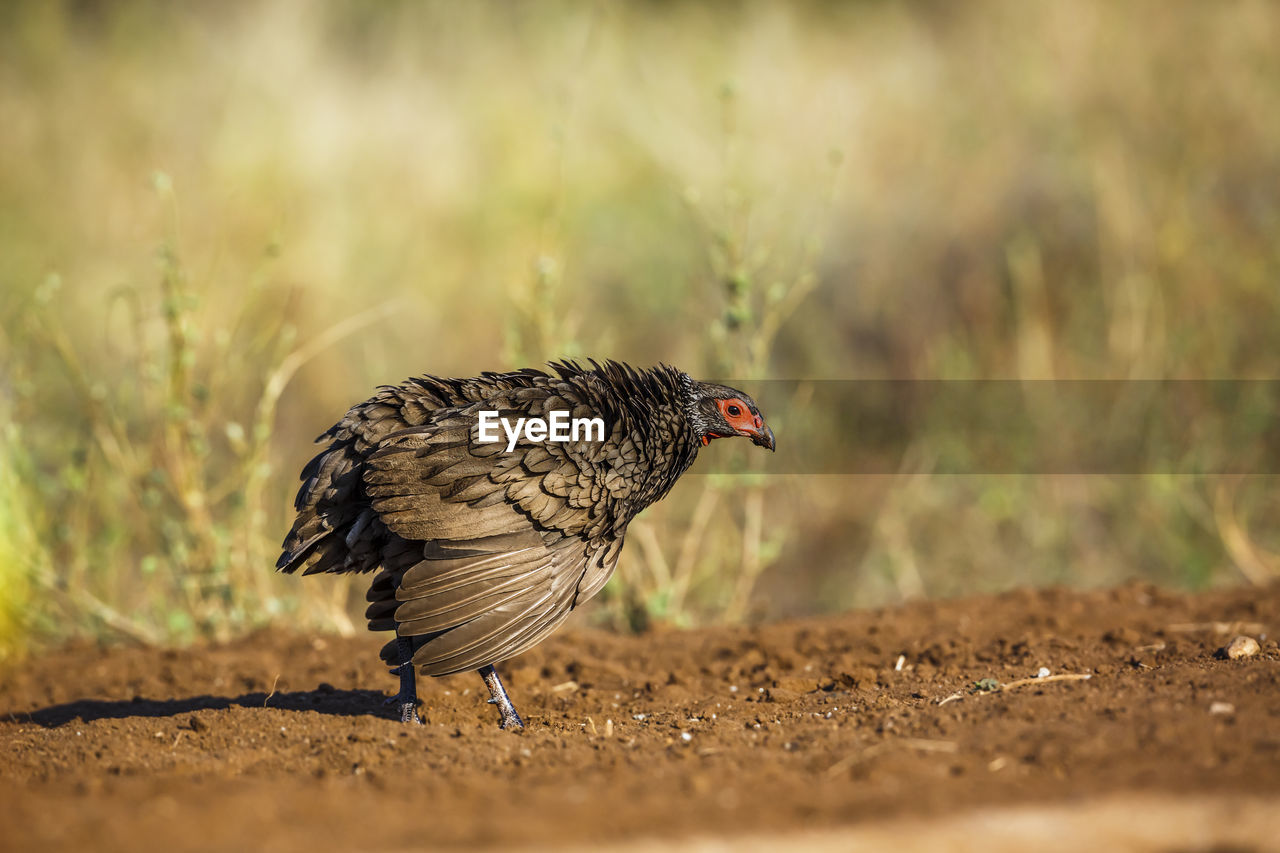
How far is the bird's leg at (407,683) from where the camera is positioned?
4.55 metres

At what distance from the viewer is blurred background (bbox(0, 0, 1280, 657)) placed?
22.7 ft

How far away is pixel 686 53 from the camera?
45.2ft

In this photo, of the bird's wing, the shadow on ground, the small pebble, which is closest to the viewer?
the bird's wing

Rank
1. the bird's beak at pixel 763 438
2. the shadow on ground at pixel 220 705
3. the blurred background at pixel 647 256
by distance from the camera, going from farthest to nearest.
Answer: the blurred background at pixel 647 256, the bird's beak at pixel 763 438, the shadow on ground at pixel 220 705

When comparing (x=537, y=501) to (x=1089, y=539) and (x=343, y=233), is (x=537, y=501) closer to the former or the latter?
(x=1089, y=539)

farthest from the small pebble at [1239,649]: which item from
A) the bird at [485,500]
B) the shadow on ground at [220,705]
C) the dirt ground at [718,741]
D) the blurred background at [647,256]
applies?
the shadow on ground at [220,705]

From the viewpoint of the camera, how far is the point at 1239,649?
4.53m

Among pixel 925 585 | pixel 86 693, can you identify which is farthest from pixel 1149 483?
pixel 86 693

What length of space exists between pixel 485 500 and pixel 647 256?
741 cm

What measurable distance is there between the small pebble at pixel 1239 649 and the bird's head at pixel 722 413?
206 cm
